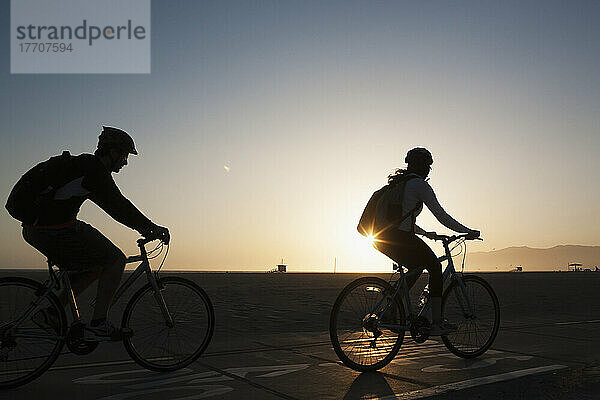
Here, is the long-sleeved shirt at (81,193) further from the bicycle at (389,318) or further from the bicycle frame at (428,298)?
the bicycle frame at (428,298)

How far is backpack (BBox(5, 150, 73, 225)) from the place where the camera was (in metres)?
4.72

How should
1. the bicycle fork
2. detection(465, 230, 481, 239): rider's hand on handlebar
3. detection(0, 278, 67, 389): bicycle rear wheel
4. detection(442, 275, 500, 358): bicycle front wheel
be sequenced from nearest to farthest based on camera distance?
detection(0, 278, 67, 389): bicycle rear wheel < the bicycle fork < detection(465, 230, 481, 239): rider's hand on handlebar < detection(442, 275, 500, 358): bicycle front wheel

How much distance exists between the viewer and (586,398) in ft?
14.9

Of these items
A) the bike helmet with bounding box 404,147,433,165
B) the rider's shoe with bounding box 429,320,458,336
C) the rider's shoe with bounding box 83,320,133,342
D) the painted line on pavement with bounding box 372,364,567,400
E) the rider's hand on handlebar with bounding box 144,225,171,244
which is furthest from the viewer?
the bike helmet with bounding box 404,147,433,165

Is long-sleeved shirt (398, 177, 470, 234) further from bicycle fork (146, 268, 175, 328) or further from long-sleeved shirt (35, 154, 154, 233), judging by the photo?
long-sleeved shirt (35, 154, 154, 233)

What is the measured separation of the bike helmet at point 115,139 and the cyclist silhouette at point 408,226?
2661mm

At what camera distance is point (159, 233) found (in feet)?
17.3

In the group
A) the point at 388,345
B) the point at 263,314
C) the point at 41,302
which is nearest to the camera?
the point at 41,302

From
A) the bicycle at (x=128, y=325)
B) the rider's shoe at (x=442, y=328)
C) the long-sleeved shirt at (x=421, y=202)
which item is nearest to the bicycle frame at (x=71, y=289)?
the bicycle at (x=128, y=325)

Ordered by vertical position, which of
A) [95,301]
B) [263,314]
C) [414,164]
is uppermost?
[414,164]

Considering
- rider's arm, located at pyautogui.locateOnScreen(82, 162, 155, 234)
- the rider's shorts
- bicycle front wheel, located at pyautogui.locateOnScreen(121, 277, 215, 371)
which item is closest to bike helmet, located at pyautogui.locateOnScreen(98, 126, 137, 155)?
rider's arm, located at pyautogui.locateOnScreen(82, 162, 155, 234)

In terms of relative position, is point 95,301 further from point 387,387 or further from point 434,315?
point 434,315

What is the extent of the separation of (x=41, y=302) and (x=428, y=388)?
356 cm

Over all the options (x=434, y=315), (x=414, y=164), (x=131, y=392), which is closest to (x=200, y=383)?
(x=131, y=392)
